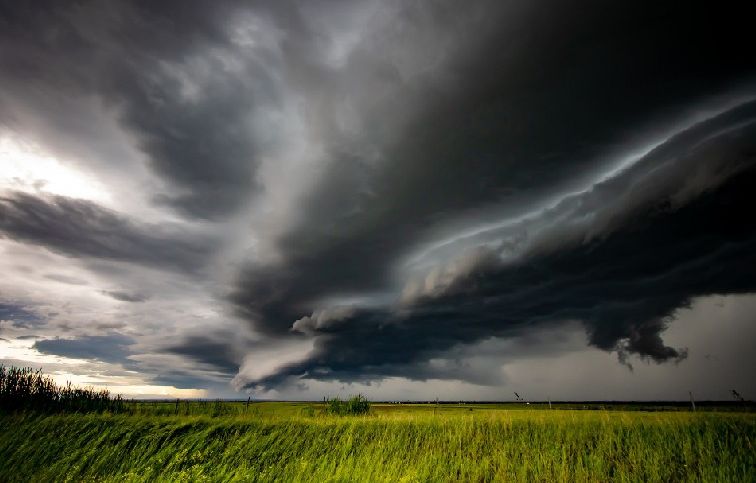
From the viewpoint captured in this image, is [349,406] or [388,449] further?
[349,406]

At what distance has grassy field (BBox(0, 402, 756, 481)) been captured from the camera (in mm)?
10594

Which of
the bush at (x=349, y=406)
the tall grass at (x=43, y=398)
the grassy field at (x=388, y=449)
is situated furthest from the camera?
the bush at (x=349, y=406)

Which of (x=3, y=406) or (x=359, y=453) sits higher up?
(x=3, y=406)

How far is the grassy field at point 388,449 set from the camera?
34.8ft

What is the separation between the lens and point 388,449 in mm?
13945

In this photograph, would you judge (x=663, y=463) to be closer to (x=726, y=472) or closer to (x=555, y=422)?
(x=726, y=472)

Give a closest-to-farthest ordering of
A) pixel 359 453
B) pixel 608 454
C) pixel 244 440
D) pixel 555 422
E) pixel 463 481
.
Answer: pixel 463 481
pixel 608 454
pixel 244 440
pixel 359 453
pixel 555 422

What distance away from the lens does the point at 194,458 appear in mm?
11445

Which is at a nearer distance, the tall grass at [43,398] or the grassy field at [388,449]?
the grassy field at [388,449]

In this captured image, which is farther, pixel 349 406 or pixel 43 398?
pixel 349 406

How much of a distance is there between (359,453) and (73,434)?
1022cm

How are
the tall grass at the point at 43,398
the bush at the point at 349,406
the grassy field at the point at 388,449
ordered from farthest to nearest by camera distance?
the bush at the point at 349,406, the tall grass at the point at 43,398, the grassy field at the point at 388,449

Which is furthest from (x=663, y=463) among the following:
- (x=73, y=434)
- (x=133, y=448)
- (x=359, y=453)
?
(x=73, y=434)

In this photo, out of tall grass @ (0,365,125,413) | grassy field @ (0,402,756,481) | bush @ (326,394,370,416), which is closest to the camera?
grassy field @ (0,402,756,481)
